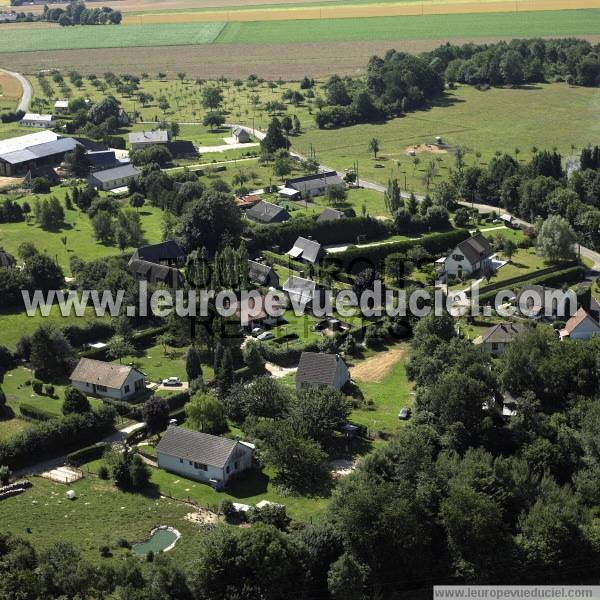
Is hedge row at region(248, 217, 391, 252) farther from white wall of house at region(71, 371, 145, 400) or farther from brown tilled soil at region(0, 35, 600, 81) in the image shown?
brown tilled soil at region(0, 35, 600, 81)

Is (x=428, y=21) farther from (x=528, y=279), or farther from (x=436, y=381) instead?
(x=436, y=381)

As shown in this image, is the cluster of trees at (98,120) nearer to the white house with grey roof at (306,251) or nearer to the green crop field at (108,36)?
the white house with grey roof at (306,251)

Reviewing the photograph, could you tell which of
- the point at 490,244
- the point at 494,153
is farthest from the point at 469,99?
the point at 490,244

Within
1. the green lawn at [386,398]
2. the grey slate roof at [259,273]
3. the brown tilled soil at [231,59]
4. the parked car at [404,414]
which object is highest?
the brown tilled soil at [231,59]

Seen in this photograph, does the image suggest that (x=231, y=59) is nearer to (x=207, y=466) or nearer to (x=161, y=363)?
(x=161, y=363)

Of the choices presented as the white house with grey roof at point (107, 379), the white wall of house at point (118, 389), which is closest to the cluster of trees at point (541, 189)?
the white wall of house at point (118, 389)

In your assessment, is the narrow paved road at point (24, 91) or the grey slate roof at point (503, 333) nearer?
the grey slate roof at point (503, 333)
